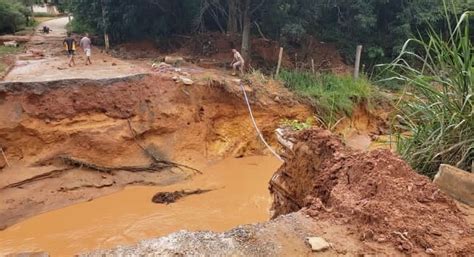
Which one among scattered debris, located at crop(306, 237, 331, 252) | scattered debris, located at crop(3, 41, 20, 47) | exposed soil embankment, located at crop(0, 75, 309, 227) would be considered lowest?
exposed soil embankment, located at crop(0, 75, 309, 227)

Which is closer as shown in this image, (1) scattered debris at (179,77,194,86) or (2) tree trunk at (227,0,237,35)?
(1) scattered debris at (179,77,194,86)

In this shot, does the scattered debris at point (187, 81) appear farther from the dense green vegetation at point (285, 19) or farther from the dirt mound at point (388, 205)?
the dirt mound at point (388, 205)

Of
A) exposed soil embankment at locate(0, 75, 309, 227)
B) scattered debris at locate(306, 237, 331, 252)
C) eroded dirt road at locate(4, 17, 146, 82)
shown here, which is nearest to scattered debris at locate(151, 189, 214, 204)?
exposed soil embankment at locate(0, 75, 309, 227)

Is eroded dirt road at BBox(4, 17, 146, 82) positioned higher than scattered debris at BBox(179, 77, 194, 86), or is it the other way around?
eroded dirt road at BBox(4, 17, 146, 82)

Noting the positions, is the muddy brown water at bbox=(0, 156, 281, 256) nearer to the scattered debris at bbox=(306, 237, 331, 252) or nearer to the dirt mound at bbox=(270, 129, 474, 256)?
the dirt mound at bbox=(270, 129, 474, 256)

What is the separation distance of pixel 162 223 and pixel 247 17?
838cm

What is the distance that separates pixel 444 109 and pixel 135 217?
5540 millimetres

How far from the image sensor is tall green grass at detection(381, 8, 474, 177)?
325cm

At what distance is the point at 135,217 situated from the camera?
287 inches

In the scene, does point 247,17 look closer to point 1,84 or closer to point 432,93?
point 1,84

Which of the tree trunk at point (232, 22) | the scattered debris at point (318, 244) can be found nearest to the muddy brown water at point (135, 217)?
the scattered debris at point (318, 244)

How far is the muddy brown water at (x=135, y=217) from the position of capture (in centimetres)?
652

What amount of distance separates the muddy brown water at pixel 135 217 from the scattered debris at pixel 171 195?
13cm

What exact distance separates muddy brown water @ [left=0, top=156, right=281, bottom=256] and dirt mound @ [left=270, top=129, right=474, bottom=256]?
12.0ft
